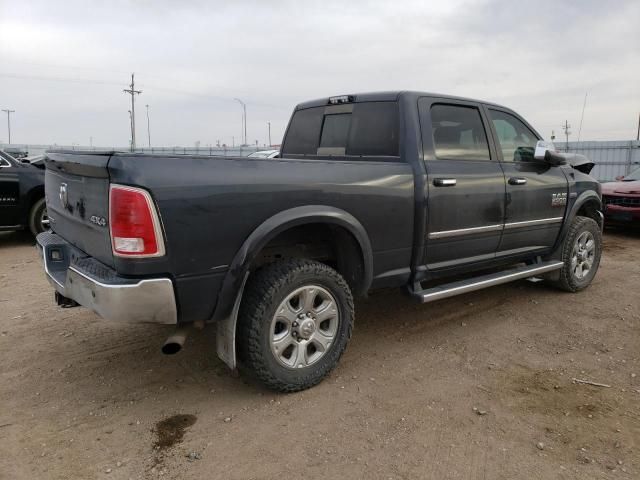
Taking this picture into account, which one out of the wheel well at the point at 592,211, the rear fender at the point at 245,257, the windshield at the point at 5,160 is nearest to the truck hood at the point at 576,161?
the wheel well at the point at 592,211

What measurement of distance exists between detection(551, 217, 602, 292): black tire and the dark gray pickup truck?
397mm

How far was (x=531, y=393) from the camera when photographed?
3.16m

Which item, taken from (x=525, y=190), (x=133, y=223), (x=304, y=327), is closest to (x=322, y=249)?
(x=304, y=327)

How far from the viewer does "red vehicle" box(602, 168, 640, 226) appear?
28.5ft

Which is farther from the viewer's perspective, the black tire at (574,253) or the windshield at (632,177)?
the windshield at (632,177)

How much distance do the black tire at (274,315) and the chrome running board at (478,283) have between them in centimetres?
76

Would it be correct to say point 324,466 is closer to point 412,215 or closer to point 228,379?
point 228,379

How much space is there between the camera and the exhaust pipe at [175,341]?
112 inches

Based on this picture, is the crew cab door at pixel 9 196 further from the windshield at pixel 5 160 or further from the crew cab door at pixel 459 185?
the crew cab door at pixel 459 185

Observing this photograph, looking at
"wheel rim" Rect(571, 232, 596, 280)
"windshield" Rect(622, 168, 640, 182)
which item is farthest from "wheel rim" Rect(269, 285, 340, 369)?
"windshield" Rect(622, 168, 640, 182)

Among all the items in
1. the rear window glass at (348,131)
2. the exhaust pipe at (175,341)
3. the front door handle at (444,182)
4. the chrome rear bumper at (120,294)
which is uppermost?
the rear window glass at (348,131)

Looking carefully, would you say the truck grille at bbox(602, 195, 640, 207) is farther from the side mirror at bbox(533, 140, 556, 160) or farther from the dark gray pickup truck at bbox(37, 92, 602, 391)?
the side mirror at bbox(533, 140, 556, 160)

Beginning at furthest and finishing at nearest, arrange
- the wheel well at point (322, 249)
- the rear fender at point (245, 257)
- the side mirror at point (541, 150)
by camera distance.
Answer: the side mirror at point (541, 150), the wheel well at point (322, 249), the rear fender at point (245, 257)

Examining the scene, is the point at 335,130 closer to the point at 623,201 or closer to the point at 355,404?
the point at 355,404
